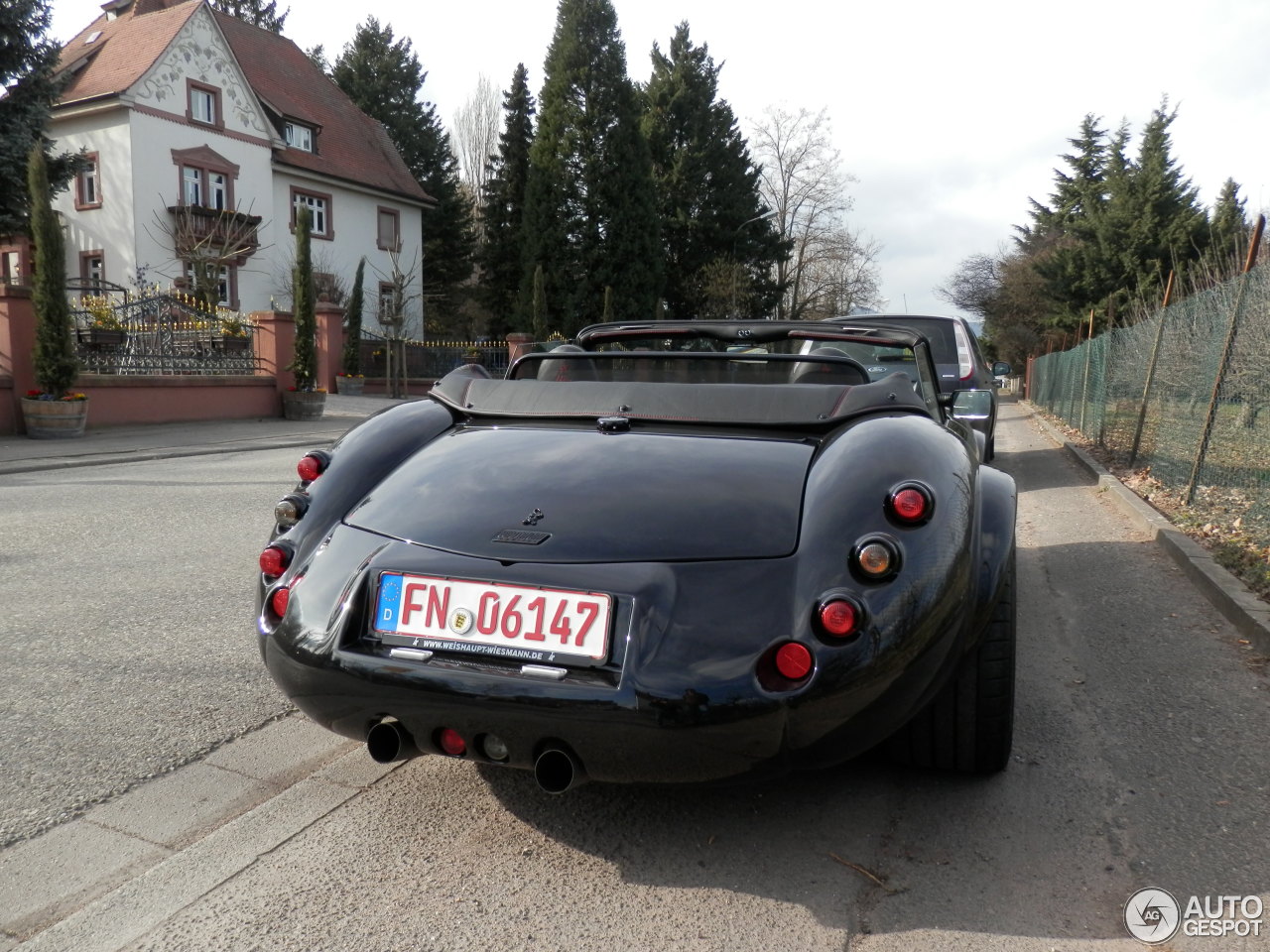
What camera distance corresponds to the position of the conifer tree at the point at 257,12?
54438mm

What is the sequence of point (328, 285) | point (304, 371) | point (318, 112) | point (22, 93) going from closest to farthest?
point (22, 93) → point (304, 371) → point (328, 285) → point (318, 112)

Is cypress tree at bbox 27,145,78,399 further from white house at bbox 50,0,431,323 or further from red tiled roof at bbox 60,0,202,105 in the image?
red tiled roof at bbox 60,0,202,105

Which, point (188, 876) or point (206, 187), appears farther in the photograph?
point (206, 187)

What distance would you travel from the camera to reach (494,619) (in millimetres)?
2273

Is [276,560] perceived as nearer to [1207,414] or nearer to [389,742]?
[389,742]

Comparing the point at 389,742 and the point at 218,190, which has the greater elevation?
the point at 218,190

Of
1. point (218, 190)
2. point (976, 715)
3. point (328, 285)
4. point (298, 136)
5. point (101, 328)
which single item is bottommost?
point (976, 715)

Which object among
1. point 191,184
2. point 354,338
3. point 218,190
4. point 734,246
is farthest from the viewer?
point 734,246

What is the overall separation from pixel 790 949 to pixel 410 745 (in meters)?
0.97

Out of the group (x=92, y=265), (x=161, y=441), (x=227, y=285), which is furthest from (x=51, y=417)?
(x=227, y=285)

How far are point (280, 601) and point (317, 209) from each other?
37158 millimetres

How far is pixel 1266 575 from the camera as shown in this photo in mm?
5109

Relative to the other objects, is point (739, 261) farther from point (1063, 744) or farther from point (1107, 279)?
point (1063, 744)

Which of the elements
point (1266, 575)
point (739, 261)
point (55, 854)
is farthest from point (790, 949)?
point (739, 261)
